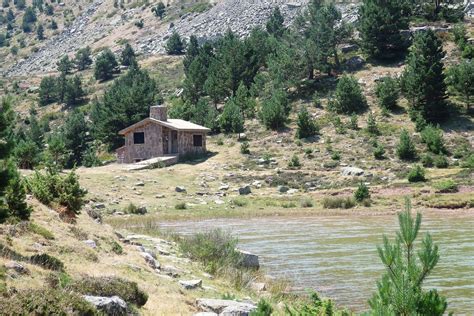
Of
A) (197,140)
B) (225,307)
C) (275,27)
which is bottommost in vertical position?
(225,307)

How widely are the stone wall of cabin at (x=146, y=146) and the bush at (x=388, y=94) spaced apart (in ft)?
72.9

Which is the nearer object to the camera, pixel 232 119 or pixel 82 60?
pixel 232 119

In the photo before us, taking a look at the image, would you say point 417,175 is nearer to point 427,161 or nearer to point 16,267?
point 427,161

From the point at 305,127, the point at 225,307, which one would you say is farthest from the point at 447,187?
the point at 225,307

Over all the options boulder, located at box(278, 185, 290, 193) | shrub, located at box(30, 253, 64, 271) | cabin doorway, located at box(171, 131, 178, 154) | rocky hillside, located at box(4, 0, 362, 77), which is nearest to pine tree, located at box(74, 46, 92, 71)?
rocky hillside, located at box(4, 0, 362, 77)

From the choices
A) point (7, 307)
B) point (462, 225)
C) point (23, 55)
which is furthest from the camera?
point (23, 55)

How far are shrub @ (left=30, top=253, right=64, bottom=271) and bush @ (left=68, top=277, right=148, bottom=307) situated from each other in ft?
4.42

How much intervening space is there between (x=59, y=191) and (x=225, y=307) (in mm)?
11389

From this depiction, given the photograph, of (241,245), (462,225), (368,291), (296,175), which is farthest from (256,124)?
(368,291)

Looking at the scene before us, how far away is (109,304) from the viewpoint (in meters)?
13.6

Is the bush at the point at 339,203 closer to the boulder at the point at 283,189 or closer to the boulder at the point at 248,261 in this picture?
the boulder at the point at 283,189

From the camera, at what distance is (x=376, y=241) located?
104 feet

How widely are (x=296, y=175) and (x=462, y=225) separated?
70.6ft

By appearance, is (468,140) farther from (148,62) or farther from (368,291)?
(148,62)
